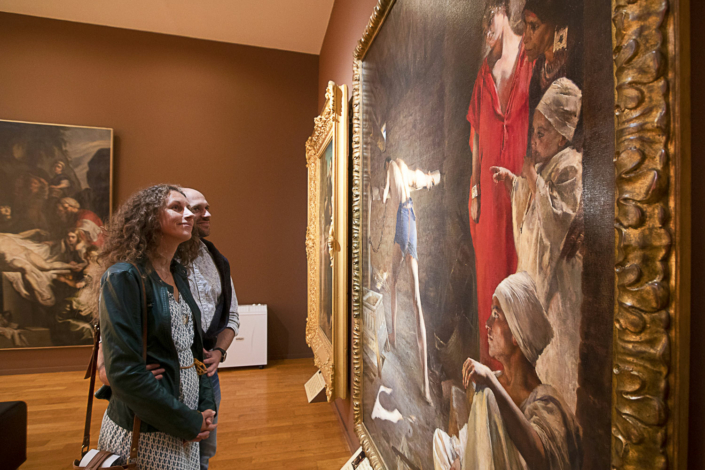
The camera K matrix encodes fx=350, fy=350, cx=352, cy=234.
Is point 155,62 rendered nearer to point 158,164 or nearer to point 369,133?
point 158,164

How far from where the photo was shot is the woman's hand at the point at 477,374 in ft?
2.80

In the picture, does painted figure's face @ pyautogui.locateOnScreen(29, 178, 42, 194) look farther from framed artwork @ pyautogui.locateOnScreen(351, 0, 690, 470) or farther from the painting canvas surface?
framed artwork @ pyautogui.locateOnScreen(351, 0, 690, 470)

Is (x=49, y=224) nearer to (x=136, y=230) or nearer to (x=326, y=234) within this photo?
(x=326, y=234)

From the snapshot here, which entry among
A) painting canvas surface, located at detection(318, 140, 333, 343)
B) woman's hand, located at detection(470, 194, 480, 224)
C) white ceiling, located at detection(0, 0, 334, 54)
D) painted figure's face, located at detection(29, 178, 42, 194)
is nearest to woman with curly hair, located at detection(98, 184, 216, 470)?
woman's hand, located at detection(470, 194, 480, 224)

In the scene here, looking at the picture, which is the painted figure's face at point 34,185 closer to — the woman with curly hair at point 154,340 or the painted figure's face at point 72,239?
the painted figure's face at point 72,239

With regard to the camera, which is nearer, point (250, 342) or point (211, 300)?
point (211, 300)

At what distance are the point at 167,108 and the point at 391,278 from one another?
196 inches

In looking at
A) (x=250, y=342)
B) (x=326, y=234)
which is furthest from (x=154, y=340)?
(x=250, y=342)

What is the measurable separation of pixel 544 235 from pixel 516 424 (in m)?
0.42

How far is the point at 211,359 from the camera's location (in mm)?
1957

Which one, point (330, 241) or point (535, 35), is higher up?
point (535, 35)

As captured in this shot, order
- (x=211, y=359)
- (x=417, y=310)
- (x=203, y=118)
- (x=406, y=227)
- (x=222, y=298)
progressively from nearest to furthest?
1. (x=417, y=310)
2. (x=406, y=227)
3. (x=211, y=359)
4. (x=222, y=298)
5. (x=203, y=118)

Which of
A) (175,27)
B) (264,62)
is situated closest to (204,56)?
(175,27)

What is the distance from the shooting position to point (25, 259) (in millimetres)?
4605
